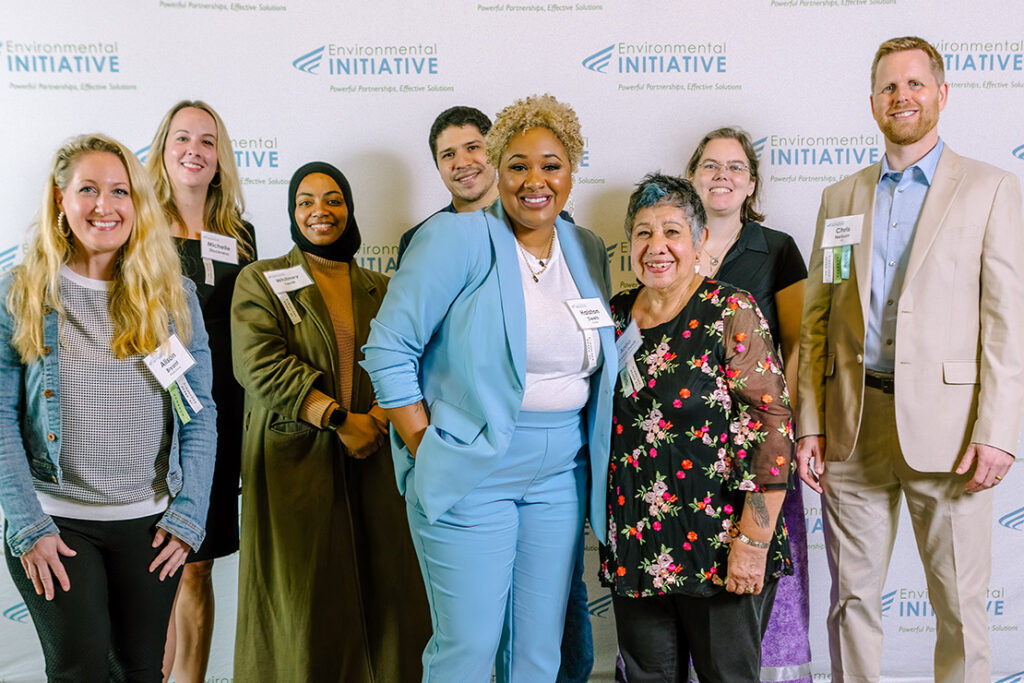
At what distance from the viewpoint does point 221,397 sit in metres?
2.52

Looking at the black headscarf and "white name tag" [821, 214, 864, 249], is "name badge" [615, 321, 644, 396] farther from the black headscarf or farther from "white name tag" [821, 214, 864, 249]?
the black headscarf

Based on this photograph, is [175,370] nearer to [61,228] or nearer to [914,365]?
[61,228]

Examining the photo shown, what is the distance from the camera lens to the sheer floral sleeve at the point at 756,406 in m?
1.74

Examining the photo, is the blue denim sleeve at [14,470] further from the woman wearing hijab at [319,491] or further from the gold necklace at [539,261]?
the gold necklace at [539,261]

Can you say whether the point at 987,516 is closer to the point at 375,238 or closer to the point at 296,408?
the point at 296,408

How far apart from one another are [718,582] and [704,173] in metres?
1.39

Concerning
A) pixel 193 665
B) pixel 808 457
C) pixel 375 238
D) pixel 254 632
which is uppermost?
pixel 375 238

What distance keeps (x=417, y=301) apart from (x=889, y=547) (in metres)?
1.68

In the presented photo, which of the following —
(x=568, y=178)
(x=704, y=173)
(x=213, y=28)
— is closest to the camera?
(x=568, y=178)

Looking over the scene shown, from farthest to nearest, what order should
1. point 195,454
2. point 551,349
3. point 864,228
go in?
point 864,228 < point 195,454 < point 551,349

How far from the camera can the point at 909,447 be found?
2.06m

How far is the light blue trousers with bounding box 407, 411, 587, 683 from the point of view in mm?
1775

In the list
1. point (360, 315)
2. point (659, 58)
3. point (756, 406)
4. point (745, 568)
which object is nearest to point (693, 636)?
point (745, 568)

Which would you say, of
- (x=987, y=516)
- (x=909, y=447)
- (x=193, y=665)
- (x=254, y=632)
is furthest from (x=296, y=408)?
(x=987, y=516)
